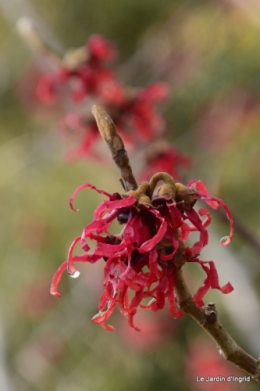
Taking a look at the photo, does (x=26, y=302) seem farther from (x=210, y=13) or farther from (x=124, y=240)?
(x=124, y=240)

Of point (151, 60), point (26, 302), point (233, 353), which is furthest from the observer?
point (26, 302)

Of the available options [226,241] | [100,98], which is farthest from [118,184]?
[226,241]

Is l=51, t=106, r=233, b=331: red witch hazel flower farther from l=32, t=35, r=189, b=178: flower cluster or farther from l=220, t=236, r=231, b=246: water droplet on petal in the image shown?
l=32, t=35, r=189, b=178: flower cluster

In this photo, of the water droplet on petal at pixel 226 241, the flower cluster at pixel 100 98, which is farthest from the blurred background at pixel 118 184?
the water droplet on petal at pixel 226 241

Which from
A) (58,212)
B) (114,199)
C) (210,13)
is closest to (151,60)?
(210,13)

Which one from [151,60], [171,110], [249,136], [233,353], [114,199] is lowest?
[233,353]

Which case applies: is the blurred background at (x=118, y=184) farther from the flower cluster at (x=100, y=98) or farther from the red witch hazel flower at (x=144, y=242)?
the red witch hazel flower at (x=144, y=242)

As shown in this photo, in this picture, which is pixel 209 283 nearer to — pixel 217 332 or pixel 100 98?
pixel 217 332
